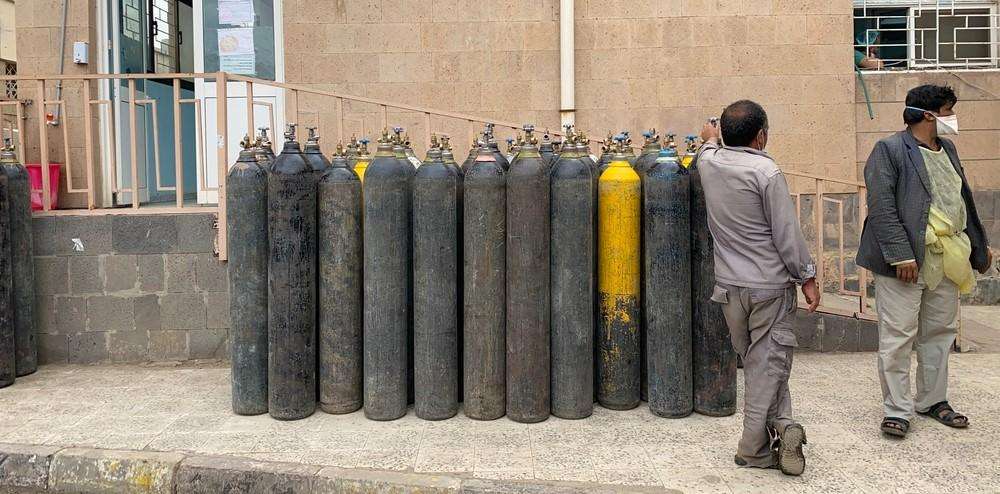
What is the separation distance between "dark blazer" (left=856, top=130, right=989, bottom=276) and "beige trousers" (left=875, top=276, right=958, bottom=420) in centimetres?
16

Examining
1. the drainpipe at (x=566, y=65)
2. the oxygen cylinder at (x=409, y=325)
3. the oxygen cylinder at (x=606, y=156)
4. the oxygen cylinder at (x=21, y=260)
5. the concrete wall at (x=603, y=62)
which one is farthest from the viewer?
the concrete wall at (x=603, y=62)

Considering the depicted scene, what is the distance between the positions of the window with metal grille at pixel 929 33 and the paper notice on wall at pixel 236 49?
6.46 meters

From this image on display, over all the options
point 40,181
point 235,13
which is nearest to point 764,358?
point 40,181

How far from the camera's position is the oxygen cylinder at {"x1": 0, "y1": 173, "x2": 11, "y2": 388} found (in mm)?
5621

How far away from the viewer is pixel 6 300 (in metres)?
5.66

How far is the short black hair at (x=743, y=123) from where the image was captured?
3.94 m

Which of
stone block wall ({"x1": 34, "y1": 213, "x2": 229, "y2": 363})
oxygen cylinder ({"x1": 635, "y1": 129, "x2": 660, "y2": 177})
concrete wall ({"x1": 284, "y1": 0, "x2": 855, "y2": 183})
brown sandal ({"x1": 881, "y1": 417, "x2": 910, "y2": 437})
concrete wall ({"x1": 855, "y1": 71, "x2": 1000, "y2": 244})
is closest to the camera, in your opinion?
brown sandal ({"x1": 881, "y1": 417, "x2": 910, "y2": 437})

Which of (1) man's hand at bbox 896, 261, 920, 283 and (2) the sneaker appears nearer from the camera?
(2) the sneaker

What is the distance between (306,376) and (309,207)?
3.24 feet

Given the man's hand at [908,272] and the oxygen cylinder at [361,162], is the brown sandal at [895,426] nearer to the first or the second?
the man's hand at [908,272]

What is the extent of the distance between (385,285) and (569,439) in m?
1.35

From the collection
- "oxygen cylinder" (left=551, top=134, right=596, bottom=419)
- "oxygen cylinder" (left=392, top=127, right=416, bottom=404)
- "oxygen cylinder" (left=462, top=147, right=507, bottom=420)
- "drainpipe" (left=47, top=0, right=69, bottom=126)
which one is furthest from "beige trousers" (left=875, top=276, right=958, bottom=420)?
"drainpipe" (left=47, top=0, right=69, bottom=126)

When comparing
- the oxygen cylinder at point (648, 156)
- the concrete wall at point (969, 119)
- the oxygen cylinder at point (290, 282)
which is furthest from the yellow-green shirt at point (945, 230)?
the concrete wall at point (969, 119)

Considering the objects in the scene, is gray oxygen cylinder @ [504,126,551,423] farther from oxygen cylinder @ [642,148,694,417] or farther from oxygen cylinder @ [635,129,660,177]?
oxygen cylinder @ [635,129,660,177]
